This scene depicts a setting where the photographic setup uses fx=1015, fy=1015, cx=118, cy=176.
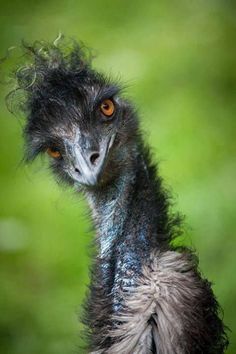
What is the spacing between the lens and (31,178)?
110 inches

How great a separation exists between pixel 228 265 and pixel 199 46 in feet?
2.43

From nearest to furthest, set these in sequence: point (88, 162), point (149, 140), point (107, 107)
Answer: point (88, 162)
point (107, 107)
point (149, 140)

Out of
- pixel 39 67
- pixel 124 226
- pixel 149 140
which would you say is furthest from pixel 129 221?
pixel 149 140

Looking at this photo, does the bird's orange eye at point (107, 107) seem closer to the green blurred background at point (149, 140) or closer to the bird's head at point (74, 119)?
the bird's head at point (74, 119)

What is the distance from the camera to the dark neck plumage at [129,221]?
1.77m

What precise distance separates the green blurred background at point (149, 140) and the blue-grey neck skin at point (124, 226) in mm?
645

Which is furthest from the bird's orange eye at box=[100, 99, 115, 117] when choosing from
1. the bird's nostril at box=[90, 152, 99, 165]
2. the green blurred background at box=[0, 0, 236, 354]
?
the green blurred background at box=[0, 0, 236, 354]

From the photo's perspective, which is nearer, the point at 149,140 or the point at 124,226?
the point at 124,226

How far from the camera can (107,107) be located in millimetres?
1872

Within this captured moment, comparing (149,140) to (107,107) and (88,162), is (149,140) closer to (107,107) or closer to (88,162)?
(107,107)

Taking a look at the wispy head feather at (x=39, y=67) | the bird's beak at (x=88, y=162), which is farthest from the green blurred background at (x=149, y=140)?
the bird's beak at (x=88, y=162)

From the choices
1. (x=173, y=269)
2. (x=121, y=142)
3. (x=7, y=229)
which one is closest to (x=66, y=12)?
(x=7, y=229)

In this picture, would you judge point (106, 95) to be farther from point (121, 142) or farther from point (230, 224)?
point (230, 224)

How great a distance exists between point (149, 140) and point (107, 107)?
2.49 ft
